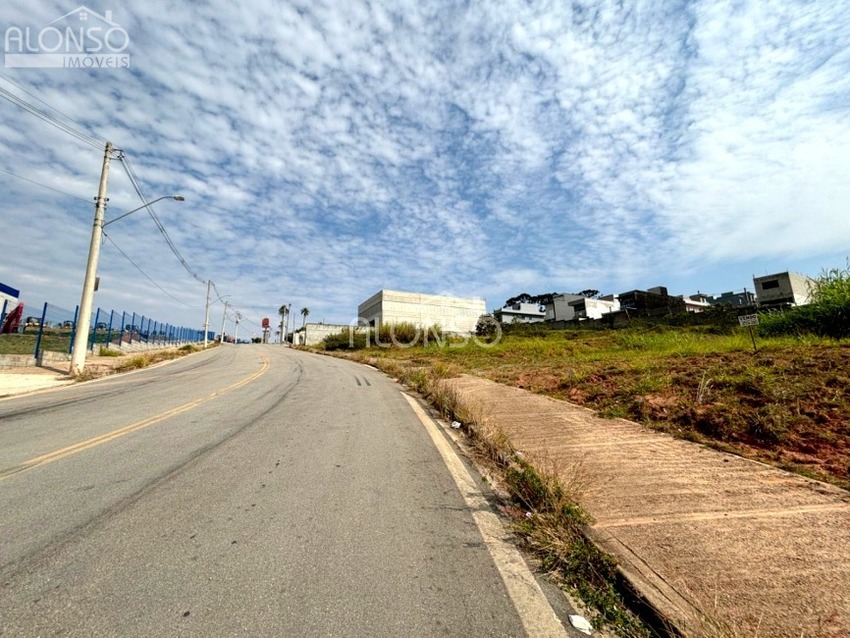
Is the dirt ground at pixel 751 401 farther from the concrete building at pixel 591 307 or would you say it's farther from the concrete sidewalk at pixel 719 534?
the concrete building at pixel 591 307

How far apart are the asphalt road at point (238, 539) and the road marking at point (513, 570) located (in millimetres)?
58

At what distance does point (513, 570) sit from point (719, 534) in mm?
1612

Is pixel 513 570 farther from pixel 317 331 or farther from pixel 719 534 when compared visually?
pixel 317 331

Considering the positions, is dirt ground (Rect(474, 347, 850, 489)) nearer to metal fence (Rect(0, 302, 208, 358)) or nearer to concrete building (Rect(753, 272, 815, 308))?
metal fence (Rect(0, 302, 208, 358))

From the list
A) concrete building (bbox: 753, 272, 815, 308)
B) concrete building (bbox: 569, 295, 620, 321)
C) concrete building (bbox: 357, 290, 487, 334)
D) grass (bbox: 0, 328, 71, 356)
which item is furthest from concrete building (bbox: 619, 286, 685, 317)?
grass (bbox: 0, 328, 71, 356)

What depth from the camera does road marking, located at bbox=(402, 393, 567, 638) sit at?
217cm

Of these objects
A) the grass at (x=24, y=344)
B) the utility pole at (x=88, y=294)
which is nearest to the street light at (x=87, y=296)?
the utility pole at (x=88, y=294)

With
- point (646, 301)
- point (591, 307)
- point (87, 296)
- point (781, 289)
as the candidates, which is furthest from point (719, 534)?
point (591, 307)

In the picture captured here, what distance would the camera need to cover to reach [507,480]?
423cm

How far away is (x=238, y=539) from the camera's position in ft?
9.66

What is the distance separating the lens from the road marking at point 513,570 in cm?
217

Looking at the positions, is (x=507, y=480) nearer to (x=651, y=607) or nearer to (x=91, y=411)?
(x=651, y=607)

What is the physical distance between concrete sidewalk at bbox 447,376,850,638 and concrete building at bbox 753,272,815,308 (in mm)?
46802

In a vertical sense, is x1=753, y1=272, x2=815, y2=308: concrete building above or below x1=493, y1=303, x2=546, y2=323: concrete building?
below
